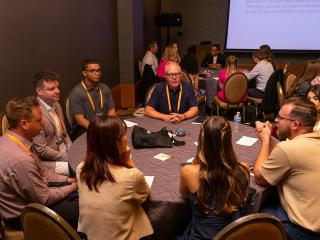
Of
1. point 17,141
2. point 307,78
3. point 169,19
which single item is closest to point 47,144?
point 17,141

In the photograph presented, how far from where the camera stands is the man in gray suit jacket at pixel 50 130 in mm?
2662

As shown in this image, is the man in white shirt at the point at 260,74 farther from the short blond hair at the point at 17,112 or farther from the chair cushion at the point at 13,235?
the chair cushion at the point at 13,235

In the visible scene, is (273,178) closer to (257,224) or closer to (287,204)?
(287,204)

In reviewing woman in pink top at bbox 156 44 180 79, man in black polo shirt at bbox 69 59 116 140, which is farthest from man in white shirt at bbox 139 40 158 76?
man in black polo shirt at bbox 69 59 116 140

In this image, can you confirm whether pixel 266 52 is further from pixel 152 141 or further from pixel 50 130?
pixel 50 130

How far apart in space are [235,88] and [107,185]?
3839mm

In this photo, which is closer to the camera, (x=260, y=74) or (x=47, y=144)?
(x=47, y=144)

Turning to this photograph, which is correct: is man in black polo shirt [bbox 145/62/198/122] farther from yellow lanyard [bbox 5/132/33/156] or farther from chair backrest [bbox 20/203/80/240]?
chair backrest [bbox 20/203/80/240]

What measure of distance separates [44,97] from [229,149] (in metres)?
1.86

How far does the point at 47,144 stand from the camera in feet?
9.12

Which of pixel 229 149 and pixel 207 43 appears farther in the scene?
pixel 207 43

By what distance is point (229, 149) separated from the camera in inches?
65.7

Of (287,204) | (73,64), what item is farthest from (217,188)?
(73,64)

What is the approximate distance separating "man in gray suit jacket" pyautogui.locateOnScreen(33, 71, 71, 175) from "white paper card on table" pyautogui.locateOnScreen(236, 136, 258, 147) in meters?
1.51
